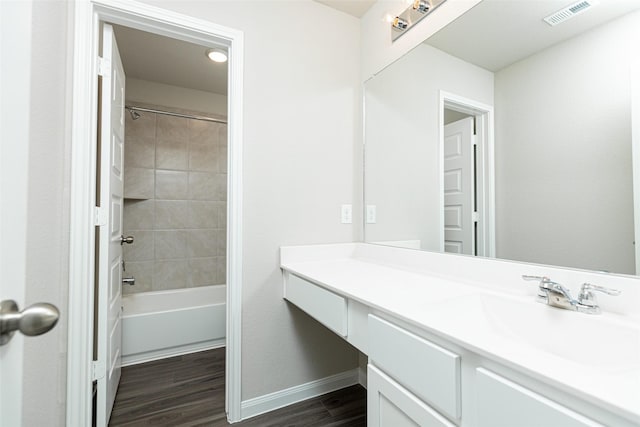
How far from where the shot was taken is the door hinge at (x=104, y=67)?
1348mm

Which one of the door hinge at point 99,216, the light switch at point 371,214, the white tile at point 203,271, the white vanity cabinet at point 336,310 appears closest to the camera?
the white vanity cabinet at point 336,310

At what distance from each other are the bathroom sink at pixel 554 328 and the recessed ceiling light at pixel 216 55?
2.27 metres

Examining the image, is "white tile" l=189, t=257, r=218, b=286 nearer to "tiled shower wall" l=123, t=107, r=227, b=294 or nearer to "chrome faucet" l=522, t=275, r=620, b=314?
"tiled shower wall" l=123, t=107, r=227, b=294

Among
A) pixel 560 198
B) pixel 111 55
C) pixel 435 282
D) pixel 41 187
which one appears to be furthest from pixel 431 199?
pixel 111 55

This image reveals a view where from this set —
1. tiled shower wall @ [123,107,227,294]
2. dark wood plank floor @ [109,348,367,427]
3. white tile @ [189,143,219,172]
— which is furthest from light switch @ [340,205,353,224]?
white tile @ [189,143,219,172]

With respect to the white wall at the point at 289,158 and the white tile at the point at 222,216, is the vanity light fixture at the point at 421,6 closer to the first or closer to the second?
the white wall at the point at 289,158

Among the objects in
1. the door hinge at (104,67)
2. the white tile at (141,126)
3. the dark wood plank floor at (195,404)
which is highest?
the white tile at (141,126)

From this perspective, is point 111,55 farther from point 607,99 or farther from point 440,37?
point 607,99

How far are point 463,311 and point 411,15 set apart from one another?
1.48 metres

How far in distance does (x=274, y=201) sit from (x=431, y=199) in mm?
841

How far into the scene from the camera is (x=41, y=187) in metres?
0.78

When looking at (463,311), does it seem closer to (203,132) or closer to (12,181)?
(12,181)

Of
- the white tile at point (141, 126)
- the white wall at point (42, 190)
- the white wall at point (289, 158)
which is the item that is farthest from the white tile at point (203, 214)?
the white wall at point (42, 190)

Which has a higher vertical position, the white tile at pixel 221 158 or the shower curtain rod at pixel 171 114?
the shower curtain rod at pixel 171 114
